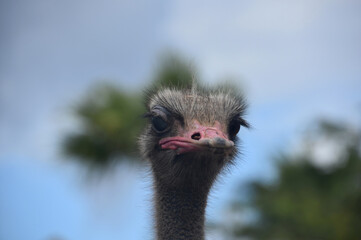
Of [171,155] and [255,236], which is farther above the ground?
[255,236]

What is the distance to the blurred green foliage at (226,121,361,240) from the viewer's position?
17.9 m

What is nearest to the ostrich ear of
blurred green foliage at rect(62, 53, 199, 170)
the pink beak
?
the pink beak

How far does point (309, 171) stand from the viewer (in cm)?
1980

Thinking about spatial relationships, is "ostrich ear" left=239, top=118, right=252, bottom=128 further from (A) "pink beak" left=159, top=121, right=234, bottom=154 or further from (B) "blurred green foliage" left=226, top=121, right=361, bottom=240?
(B) "blurred green foliage" left=226, top=121, right=361, bottom=240

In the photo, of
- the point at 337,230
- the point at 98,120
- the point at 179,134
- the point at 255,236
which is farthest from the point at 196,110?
the point at 255,236

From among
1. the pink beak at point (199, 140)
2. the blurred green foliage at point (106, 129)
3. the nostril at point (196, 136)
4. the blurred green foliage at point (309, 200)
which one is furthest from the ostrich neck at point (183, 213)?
the blurred green foliage at point (309, 200)

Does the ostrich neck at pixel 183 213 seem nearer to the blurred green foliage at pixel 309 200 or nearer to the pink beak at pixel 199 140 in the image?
the pink beak at pixel 199 140

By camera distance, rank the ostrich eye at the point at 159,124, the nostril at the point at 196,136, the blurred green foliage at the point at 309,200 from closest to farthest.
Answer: the nostril at the point at 196,136 → the ostrich eye at the point at 159,124 → the blurred green foliage at the point at 309,200

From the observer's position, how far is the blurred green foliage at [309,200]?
58.8 feet

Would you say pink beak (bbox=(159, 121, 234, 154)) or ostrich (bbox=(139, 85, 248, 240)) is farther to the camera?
ostrich (bbox=(139, 85, 248, 240))

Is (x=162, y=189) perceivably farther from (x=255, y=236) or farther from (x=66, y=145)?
(x=255, y=236)

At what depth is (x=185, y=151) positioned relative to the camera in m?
3.11

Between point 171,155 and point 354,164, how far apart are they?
17.3m

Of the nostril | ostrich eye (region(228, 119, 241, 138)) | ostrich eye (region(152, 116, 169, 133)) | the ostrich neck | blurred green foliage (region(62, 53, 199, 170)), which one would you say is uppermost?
blurred green foliage (region(62, 53, 199, 170))
